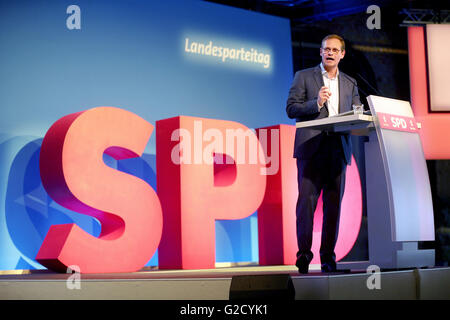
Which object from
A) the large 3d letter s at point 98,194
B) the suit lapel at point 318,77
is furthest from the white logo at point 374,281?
the large 3d letter s at point 98,194

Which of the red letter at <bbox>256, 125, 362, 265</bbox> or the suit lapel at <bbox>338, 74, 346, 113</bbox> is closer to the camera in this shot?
the suit lapel at <bbox>338, 74, 346, 113</bbox>

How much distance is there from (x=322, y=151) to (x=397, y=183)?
47cm

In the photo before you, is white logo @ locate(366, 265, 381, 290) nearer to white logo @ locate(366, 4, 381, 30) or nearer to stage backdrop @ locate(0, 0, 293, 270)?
stage backdrop @ locate(0, 0, 293, 270)

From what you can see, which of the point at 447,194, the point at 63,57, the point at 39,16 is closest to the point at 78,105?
the point at 63,57

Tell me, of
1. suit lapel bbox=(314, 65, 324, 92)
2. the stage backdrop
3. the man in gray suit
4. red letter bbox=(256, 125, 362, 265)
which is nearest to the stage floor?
the man in gray suit

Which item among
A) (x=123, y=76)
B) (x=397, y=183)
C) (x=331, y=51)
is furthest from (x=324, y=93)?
(x=123, y=76)

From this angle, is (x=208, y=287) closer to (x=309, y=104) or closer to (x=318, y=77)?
(x=309, y=104)

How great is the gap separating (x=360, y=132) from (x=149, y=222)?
6.72 ft

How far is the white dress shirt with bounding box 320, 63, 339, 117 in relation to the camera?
366cm

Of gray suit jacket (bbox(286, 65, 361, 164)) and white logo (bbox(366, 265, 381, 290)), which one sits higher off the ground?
gray suit jacket (bbox(286, 65, 361, 164))

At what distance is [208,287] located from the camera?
3.13m

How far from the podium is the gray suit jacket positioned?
0.10 meters

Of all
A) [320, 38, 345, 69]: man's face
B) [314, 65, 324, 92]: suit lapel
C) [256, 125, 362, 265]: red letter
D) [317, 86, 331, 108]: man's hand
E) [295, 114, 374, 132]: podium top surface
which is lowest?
[256, 125, 362, 265]: red letter

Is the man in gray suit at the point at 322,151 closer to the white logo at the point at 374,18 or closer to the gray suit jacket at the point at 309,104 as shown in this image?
the gray suit jacket at the point at 309,104
